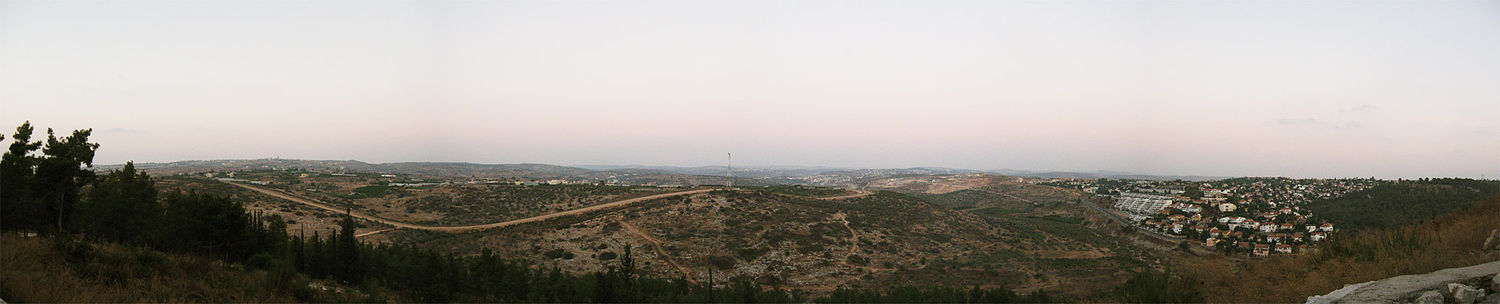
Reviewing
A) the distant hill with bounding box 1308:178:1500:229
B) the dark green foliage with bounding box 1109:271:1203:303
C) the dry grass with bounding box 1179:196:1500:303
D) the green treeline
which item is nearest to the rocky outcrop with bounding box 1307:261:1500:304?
the dry grass with bounding box 1179:196:1500:303

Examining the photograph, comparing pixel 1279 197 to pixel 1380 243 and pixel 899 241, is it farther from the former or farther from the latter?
pixel 1380 243

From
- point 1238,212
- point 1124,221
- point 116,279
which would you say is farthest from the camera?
point 1124,221

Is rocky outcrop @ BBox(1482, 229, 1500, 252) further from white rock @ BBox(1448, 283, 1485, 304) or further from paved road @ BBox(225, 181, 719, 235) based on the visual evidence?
paved road @ BBox(225, 181, 719, 235)

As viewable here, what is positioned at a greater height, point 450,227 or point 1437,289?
point 1437,289

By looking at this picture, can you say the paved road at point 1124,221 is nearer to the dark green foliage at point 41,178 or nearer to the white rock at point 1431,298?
the white rock at point 1431,298

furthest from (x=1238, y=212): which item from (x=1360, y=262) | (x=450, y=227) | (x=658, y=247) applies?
(x=450, y=227)

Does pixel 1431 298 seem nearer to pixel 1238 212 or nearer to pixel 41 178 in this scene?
pixel 41 178

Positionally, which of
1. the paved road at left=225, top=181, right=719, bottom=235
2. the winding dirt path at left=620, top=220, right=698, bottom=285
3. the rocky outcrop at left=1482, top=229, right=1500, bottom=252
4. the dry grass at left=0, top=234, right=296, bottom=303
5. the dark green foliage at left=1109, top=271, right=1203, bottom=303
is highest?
the rocky outcrop at left=1482, top=229, right=1500, bottom=252
